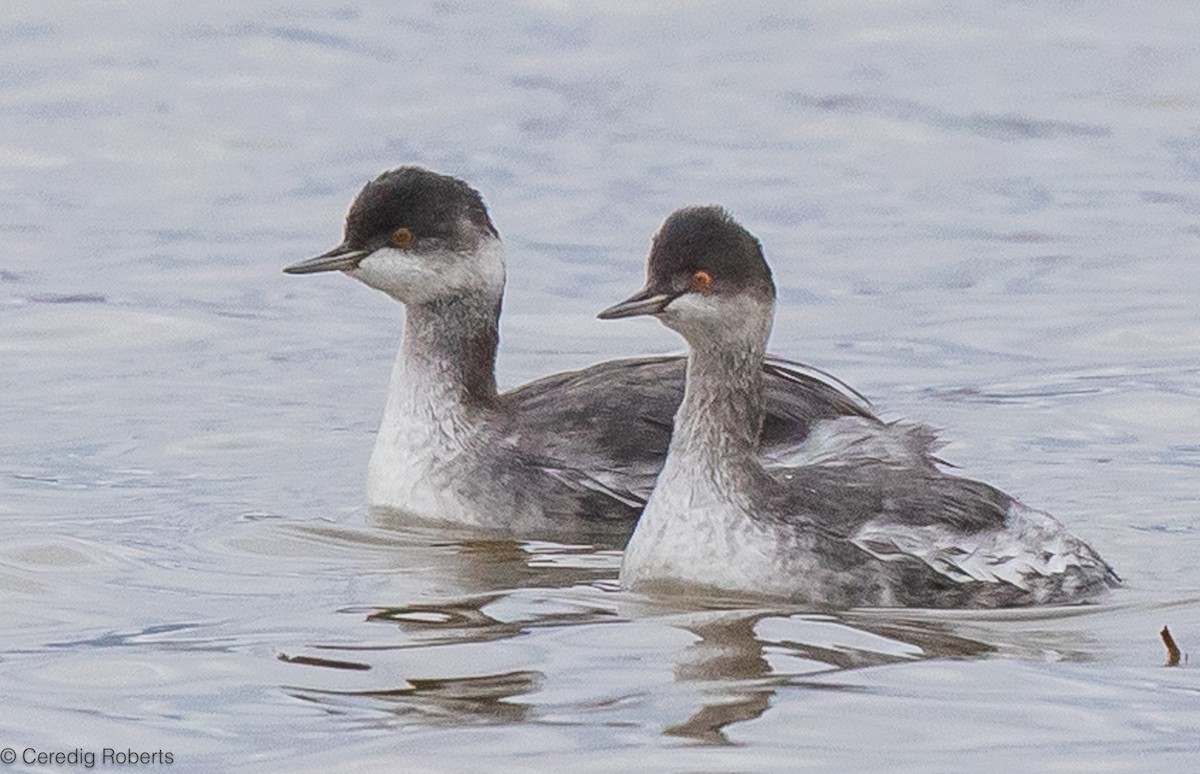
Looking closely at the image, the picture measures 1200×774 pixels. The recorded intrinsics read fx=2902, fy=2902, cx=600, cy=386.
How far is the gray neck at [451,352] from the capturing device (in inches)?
422

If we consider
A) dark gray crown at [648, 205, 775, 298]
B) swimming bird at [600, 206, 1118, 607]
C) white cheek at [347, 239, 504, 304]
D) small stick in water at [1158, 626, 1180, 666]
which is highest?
dark gray crown at [648, 205, 775, 298]

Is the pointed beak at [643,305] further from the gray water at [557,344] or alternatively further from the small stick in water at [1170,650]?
the small stick in water at [1170,650]

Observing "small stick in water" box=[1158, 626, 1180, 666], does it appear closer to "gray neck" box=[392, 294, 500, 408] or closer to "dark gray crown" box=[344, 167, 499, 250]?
"gray neck" box=[392, 294, 500, 408]

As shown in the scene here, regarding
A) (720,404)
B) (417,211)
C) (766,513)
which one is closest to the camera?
(766,513)

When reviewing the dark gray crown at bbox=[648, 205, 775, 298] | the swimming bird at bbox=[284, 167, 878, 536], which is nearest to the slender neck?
the dark gray crown at bbox=[648, 205, 775, 298]

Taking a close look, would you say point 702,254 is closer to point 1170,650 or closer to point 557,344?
point 1170,650

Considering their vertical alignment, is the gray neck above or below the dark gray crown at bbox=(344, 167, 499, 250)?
below

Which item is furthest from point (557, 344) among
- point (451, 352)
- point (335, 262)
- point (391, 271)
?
point (335, 262)

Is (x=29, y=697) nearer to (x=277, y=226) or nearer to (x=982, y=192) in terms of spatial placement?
(x=277, y=226)

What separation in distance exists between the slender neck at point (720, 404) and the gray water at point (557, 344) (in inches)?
21.6

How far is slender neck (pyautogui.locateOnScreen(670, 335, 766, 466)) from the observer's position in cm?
900

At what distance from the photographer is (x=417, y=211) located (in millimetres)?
10586

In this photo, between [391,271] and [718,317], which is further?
[391,271]

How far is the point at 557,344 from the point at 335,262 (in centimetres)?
346
